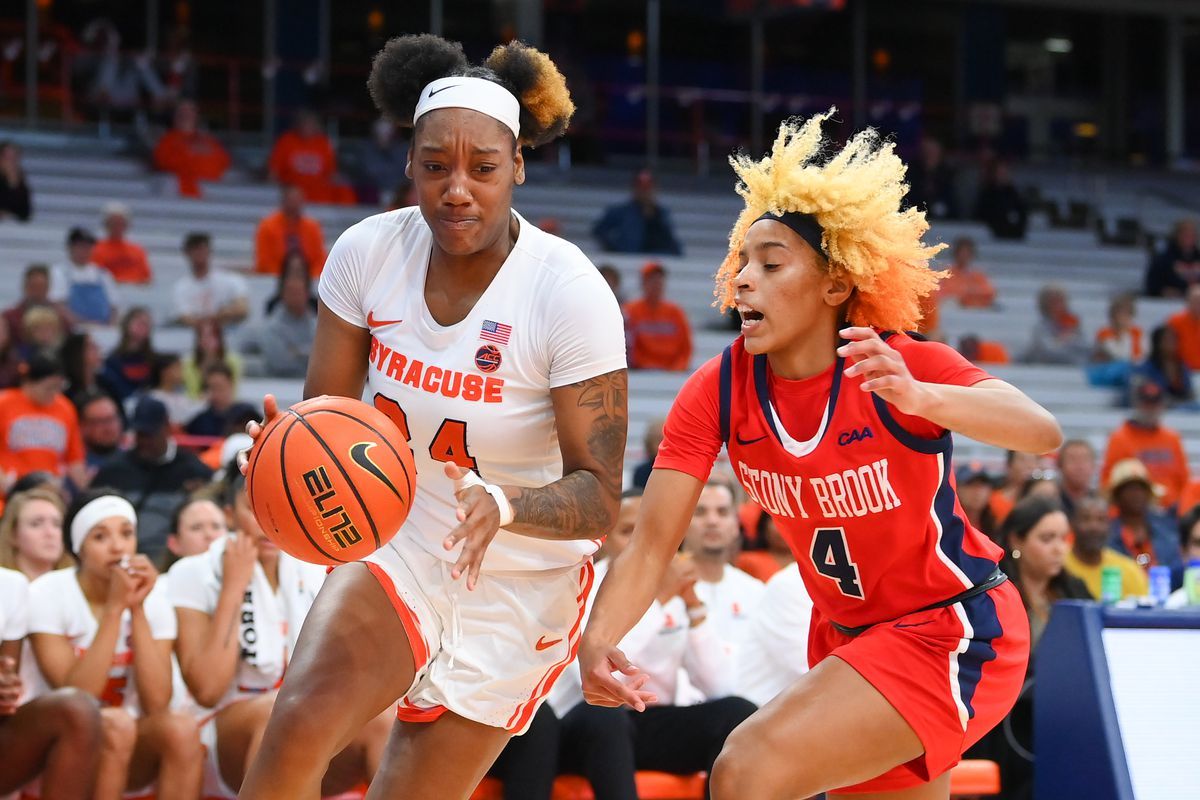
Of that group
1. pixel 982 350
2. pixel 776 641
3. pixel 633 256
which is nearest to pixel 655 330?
pixel 633 256

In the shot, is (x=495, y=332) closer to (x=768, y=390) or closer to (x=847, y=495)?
(x=768, y=390)

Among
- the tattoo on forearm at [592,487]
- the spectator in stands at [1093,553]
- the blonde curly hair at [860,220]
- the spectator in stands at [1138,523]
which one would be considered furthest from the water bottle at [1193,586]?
the tattoo on forearm at [592,487]

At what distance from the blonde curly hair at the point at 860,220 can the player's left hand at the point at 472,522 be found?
3.28ft

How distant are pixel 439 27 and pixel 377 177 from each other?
389 cm

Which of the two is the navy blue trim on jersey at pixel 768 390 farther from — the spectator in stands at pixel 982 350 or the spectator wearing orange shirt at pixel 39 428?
the spectator in stands at pixel 982 350

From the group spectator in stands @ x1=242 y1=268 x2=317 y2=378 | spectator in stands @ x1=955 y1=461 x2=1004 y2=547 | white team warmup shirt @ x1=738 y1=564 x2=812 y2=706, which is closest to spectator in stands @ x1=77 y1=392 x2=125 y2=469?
spectator in stands @ x1=242 y1=268 x2=317 y2=378

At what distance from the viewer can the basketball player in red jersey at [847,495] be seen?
3.75 meters

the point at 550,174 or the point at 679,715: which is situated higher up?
the point at 550,174

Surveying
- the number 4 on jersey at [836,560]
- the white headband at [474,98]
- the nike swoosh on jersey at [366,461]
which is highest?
the white headband at [474,98]

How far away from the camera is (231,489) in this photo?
707 cm

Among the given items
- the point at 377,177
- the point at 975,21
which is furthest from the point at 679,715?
the point at 975,21

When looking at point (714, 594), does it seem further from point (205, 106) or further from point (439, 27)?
point (439, 27)

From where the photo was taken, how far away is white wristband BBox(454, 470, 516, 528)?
3.46m

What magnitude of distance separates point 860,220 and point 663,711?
122 inches
